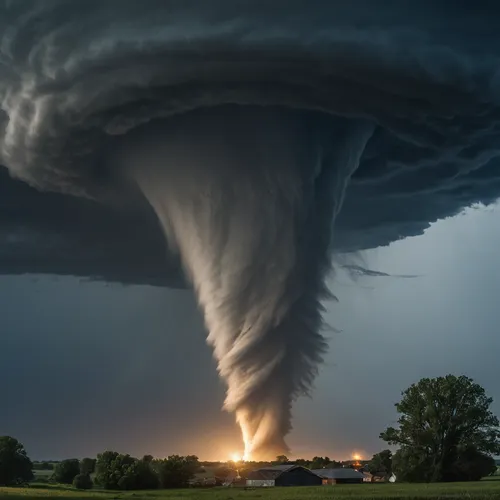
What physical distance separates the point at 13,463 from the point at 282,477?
40.3 meters

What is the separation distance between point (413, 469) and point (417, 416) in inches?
300

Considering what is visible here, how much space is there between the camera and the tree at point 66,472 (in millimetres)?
121062

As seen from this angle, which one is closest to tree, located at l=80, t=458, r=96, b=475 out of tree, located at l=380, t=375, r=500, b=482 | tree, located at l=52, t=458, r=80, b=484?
tree, located at l=52, t=458, r=80, b=484

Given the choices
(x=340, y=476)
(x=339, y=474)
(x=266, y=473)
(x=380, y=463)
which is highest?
(x=380, y=463)

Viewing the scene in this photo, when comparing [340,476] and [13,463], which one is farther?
[340,476]

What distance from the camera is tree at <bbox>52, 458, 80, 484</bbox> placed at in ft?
397

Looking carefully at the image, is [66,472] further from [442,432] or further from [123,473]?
[442,432]

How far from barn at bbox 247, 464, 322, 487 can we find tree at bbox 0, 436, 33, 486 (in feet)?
106

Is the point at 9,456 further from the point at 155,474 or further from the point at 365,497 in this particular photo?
the point at 365,497

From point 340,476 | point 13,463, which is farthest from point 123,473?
point 340,476

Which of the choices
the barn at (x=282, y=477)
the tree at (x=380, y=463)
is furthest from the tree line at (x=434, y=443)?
the tree at (x=380, y=463)

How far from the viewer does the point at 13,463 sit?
112m

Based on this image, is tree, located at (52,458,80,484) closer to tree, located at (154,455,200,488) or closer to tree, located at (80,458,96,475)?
tree, located at (80,458,96,475)

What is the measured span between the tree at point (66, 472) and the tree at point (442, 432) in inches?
1874
